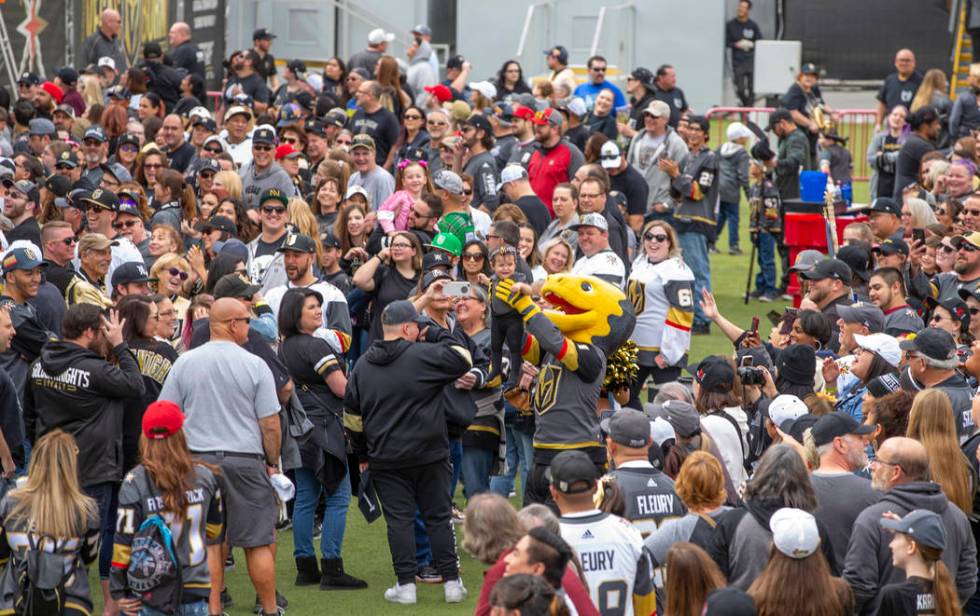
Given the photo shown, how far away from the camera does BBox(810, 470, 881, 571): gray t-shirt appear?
6227 mm

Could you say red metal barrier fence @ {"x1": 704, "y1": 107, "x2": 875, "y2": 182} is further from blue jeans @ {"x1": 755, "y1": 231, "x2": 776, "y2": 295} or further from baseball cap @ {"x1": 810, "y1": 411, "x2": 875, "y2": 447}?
baseball cap @ {"x1": 810, "y1": 411, "x2": 875, "y2": 447}

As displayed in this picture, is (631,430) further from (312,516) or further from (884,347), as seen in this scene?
(312,516)

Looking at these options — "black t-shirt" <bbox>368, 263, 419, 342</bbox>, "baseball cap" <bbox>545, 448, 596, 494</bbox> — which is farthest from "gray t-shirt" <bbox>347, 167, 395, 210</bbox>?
"baseball cap" <bbox>545, 448, 596, 494</bbox>

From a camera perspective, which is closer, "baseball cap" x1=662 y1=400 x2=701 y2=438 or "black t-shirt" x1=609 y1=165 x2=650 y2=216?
"baseball cap" x1=662 y1=400 x2=701 y2=438

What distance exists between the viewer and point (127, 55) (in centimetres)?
2333

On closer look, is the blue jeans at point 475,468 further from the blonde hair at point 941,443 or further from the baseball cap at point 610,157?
the baseball cap at point 610,157

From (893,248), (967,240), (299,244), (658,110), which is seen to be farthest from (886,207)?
(299,244)

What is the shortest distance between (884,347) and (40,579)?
462cm

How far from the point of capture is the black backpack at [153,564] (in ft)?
21.1

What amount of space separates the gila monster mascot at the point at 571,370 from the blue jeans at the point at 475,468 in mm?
773

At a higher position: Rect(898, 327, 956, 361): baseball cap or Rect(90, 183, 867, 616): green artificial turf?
Rect(898, 327, 956, 361): baseball cap

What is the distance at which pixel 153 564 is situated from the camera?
Answer: 253 inches

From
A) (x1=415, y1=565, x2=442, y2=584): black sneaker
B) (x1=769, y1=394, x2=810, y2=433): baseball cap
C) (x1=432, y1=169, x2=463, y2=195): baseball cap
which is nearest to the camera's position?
(x1=769, y1=394, x2=810, y2=433): baseball cap

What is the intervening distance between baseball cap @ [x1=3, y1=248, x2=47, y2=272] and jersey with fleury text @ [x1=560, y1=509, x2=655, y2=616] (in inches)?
166
